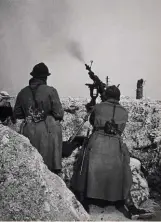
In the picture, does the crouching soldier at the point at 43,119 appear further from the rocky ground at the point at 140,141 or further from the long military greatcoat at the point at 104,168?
the rocky ground at the point at 140,141

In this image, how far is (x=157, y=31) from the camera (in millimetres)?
4023

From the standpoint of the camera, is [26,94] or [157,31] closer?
[26,94]

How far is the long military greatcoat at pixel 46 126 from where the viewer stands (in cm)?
371

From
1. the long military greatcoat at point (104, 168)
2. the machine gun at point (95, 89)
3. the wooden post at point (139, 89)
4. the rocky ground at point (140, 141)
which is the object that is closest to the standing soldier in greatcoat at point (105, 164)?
the long military greatcoat at point (104, 168)

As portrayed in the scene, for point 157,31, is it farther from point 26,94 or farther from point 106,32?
point 26,94

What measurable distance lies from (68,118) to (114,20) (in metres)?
1.58

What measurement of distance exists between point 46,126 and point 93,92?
0.90 m

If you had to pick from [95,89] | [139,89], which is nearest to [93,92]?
[95,89]

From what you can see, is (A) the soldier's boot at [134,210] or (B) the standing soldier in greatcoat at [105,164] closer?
(A) the soldier's boot at [134,210]

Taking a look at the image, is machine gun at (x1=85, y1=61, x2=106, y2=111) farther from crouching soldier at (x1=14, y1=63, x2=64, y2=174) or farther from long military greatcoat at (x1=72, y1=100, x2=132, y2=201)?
crouching soldier at (x1=14, y1=63, x2=64, y2=174)

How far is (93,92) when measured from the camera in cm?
436

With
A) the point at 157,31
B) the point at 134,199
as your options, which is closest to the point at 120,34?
the point at 157,31

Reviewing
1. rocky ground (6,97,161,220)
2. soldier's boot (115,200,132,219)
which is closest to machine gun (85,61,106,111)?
rocky ground (6,97,161,220)

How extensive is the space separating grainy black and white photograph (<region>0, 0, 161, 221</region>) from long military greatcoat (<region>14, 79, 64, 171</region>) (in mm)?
11
